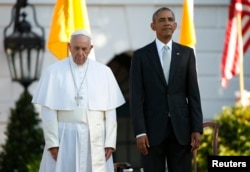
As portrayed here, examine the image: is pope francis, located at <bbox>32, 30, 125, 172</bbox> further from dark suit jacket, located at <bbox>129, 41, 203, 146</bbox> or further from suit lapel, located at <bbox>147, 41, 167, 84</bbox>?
suit lapel, located at <bbox>147, 41, 167, 84</bbox>

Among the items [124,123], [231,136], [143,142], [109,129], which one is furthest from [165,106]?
[124,123]

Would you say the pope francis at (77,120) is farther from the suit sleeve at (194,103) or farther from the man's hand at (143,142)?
the suit sleeve at (194,103)

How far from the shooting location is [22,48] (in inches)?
575

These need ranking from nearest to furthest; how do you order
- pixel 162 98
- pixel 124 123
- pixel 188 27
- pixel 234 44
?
pixel 162 98 → pixel 188 27 → pixel 234 44 → pixel 124 123

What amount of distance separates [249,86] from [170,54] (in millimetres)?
6510

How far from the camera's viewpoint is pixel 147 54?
9.20 meters

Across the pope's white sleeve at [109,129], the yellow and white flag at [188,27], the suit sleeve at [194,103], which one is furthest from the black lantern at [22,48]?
the suit sleeve at [194,103]

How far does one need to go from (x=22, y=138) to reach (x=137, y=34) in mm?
2114

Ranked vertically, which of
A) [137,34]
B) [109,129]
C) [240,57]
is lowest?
[109,129]

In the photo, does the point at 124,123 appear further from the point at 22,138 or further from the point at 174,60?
the point at 174,60

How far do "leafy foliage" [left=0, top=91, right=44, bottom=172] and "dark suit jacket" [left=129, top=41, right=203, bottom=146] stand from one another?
17.6 feet

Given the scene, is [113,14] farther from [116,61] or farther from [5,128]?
[5,128]

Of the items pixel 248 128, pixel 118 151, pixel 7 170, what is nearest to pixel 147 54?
pixel 248 128

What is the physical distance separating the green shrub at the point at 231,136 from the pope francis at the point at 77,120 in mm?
4351
